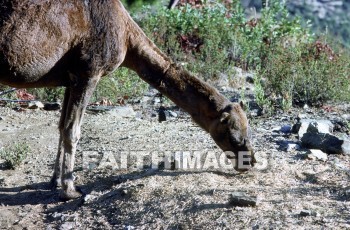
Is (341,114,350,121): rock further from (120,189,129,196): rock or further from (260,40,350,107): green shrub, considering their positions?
(120,189,129,196): rock

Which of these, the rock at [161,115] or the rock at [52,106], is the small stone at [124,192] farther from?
the rock at [52,106]

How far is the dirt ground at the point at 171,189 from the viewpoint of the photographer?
6281 millimetres

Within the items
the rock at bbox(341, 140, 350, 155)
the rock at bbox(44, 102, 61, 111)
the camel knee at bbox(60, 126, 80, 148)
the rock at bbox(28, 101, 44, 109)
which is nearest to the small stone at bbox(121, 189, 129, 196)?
the camel knee at bbox(60, 126, 80, 148)

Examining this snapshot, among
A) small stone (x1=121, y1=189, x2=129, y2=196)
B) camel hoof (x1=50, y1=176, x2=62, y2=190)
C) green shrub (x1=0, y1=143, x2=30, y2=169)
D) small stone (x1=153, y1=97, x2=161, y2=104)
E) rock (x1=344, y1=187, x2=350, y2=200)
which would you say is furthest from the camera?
small stone (x1=153, y1=97, x2=161, y2=104)

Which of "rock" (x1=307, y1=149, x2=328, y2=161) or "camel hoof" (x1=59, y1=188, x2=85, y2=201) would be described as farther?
"rock" (x1=307, y1=149, x2=328, y2=161)

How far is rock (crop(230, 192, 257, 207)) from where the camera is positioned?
6.35m

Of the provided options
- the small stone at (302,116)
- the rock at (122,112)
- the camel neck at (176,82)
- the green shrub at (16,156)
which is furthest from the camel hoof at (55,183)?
the small stone at (302,116)

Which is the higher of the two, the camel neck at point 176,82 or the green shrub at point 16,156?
the camel neck at point 176,82

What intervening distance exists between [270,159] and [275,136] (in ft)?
4.28

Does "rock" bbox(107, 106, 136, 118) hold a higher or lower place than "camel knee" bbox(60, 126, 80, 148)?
higher

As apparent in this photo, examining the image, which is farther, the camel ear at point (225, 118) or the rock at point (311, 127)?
the rock at point (311, 127)

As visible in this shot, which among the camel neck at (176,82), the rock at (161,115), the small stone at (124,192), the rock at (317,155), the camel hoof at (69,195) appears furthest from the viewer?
the rock at (161,115)

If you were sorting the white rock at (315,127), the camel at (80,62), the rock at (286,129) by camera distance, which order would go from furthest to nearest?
the rock at (286,129), the white rock at (315,127), the camel at (80,62)

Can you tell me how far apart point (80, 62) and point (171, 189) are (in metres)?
1.67
